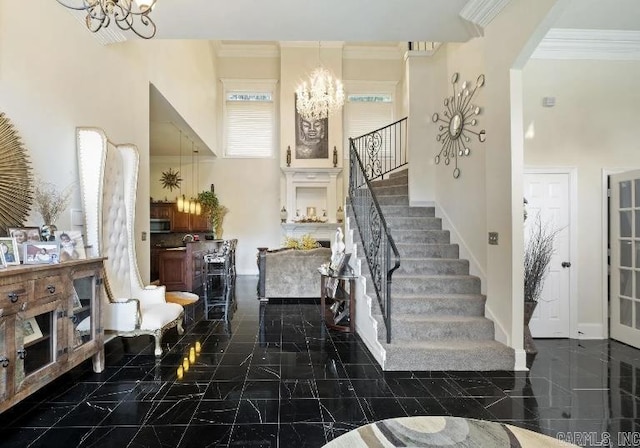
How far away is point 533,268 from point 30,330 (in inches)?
182

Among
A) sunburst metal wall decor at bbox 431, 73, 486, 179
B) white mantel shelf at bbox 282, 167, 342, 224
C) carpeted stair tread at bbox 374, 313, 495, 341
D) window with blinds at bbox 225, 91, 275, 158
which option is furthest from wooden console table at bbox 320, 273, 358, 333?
window with blinds at bbox 225, 91, 275, 158

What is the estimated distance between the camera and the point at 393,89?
10.5 meters

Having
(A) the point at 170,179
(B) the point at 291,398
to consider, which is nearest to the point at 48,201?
(B) the point at 291,398

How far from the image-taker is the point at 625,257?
13.4 feet

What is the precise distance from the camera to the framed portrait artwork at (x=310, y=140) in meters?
9.96

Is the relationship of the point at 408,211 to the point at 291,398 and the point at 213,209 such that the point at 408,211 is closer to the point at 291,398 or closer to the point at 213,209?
the point at 291,398

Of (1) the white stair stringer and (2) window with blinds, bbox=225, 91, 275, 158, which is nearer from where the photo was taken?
(1) the white stair stringer

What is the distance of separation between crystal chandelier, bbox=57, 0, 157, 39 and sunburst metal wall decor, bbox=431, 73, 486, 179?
11.5 ft

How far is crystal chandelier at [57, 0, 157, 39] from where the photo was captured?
2.25 m

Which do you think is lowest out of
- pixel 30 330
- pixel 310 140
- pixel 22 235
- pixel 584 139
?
pixel 30 330

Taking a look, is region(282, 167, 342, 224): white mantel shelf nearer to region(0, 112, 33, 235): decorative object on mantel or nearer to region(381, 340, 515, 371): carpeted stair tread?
region(381, 340, 515, 371): carpeted stair tread

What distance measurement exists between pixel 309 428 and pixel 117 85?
4.30 metres

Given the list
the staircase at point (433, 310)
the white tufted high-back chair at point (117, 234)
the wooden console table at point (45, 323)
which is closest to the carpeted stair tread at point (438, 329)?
the staircase at point (433, 310)

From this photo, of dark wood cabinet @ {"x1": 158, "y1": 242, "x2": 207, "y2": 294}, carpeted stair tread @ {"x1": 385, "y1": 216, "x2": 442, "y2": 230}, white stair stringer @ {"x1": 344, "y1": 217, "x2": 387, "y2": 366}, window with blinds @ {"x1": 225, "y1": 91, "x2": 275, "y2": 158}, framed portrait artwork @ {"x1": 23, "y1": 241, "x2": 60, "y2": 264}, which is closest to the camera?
framed portrait artwork @ {"x1": 23, "y1": 241, "x2": 60, "y2": 264}
